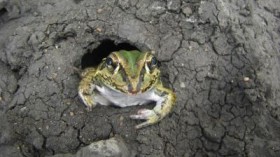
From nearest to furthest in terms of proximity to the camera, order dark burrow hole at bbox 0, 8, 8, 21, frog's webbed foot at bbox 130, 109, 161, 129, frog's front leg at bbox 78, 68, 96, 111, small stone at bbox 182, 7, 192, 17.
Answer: frog's webbed foot at bbox 130, 109, 161, 129
frog's front leg at bbox 78, 68, 96, 111
small stone at bbox 182, 7, 192, 17
dark burrow hole at bbox 0, 8, 8, 21

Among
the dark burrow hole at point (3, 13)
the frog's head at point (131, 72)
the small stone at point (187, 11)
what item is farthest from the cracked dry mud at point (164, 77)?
the frog's head at point (131, 72)

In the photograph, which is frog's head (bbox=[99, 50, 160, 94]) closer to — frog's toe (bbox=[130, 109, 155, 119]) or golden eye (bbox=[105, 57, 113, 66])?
golden eye (bbox=[105, 57, 113, 66])

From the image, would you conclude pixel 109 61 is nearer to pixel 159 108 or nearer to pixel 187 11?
pixel 159 108

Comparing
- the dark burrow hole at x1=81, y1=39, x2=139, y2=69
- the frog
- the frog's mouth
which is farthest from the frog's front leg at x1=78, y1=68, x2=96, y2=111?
the frog's mouth

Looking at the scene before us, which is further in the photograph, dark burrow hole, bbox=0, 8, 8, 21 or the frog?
dark burrow hole, bbox=0, 8, 8, 21

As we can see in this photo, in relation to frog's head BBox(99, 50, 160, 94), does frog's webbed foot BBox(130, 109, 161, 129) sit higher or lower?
lower

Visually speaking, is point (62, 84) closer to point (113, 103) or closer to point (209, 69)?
point (113, 103)

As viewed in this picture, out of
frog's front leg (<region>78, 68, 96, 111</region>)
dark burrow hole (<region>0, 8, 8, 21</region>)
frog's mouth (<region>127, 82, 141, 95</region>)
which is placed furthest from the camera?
dark burrow hole (<region>0, 8, 8, 21</region>)
